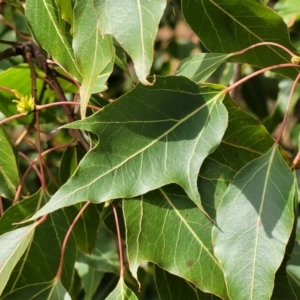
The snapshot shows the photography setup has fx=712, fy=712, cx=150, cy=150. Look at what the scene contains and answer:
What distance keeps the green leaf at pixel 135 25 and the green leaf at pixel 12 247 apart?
27cm

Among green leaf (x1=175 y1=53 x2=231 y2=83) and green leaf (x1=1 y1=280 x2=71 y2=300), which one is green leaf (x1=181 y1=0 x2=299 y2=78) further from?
green leaf (x1=1 y1=280 x2=71 y2=300)

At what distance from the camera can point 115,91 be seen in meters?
2.13

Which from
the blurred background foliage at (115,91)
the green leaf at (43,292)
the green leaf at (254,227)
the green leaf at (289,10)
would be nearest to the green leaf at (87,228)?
the blurred background foliage at (115,91)

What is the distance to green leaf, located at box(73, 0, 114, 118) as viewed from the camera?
79cm

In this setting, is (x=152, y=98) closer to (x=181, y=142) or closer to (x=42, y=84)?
(x=181, y=142)

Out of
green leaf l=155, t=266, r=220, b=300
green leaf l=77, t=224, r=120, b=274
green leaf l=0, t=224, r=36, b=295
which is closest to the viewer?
green leaf l=0, t=224, r=36, b=295

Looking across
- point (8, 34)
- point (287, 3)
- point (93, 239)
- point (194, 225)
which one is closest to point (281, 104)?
point (287, 3)

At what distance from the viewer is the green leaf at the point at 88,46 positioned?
2.58 ft

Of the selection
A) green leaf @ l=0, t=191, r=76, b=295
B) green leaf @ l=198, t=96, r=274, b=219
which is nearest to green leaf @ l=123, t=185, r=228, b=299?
green leaf @ l=198, t=96, r=274, b=219

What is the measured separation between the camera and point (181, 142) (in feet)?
2.69

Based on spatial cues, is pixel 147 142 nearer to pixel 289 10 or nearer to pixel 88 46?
pixel 88 46

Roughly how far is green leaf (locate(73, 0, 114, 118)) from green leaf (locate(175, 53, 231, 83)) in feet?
0.49

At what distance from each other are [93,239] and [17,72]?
31 centimetres

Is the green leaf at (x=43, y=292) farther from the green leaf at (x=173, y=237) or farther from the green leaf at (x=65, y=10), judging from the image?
the green leaf at (x=65, y=10)
